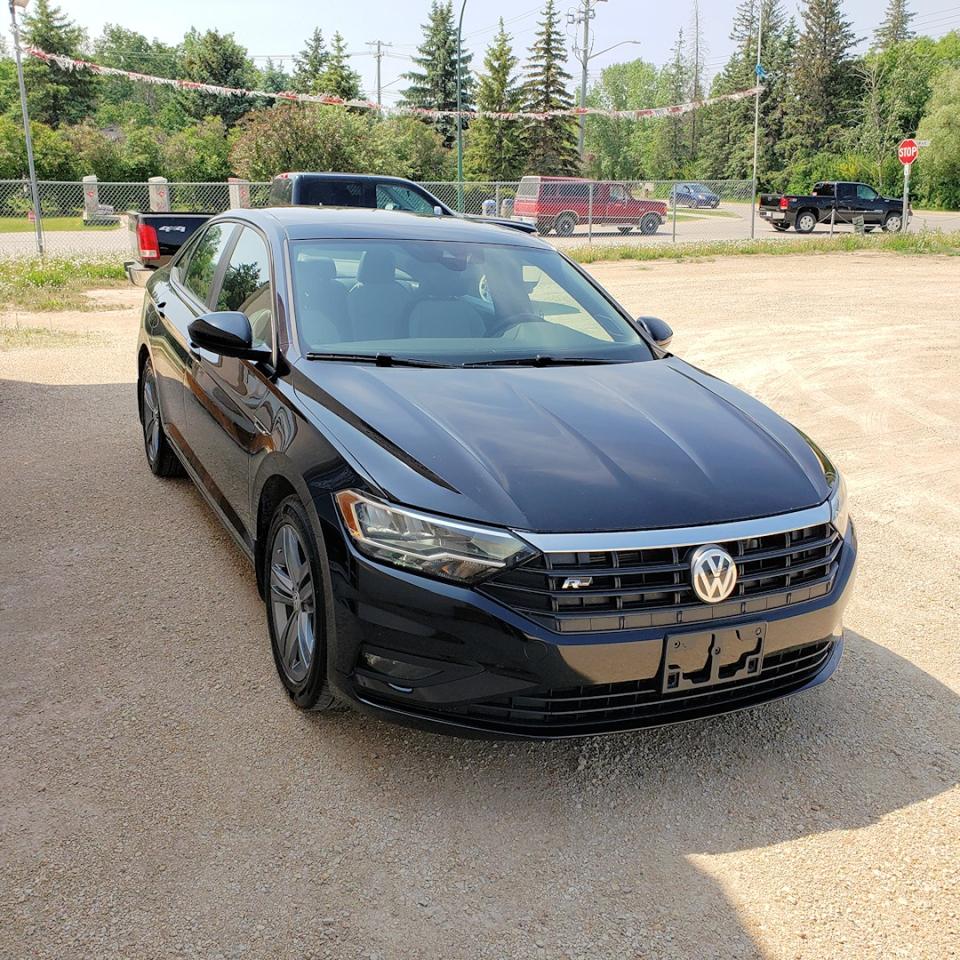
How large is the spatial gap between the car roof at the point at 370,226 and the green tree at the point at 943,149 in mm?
55958

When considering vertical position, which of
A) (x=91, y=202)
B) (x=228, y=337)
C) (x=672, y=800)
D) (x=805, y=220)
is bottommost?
(x=672, y=800)

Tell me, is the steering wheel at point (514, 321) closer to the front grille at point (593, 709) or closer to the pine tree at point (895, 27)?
the front grille at point (593, 709)

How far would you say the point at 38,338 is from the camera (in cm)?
1187

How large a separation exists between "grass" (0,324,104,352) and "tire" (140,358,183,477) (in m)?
5.64

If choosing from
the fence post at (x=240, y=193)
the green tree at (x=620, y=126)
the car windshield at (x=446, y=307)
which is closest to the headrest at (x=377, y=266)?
the car windshield at (x=446, y=307)

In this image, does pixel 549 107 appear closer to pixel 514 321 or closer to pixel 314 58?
pixel 314 58

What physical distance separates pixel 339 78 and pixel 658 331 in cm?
6857

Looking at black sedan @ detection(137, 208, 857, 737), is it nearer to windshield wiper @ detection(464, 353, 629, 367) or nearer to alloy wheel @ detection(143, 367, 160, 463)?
windshield wiper @ detection(464, 353, 629, 367)

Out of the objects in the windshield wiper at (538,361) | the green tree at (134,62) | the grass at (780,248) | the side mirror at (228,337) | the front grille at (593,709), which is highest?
the green tree at (134,62)

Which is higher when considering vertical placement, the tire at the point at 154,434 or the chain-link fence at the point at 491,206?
the chain-link fence at the point at 491,206

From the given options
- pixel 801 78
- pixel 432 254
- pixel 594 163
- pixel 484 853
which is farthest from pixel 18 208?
pixel 801 78

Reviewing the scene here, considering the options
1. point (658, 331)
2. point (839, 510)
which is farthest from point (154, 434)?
point (839, 510)

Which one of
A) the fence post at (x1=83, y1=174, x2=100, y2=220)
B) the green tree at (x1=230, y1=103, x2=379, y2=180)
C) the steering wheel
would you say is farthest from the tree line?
the steering wheel

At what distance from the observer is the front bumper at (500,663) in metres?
2.74
